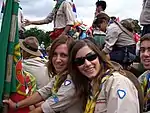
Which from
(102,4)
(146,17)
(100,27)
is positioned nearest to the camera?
(146,17)

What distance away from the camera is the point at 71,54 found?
328 cm

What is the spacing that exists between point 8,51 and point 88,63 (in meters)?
1.16

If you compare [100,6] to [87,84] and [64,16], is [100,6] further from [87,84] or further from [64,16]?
[87,84]

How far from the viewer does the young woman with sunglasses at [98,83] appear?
2744mm

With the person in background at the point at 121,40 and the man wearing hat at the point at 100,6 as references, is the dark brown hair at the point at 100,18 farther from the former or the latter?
the man wearing hat at the point at 100,6

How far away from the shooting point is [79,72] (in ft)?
10.9

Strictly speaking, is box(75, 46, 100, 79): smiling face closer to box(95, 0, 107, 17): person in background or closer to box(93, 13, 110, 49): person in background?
box(93, 13, 110, 49): person in background

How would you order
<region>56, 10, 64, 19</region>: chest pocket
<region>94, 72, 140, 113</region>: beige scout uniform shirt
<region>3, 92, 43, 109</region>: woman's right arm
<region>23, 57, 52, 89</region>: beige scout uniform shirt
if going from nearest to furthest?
<region>94, 72, 140, 113</region>: beige scout uniform shirt, <region>3, 92, 43, 109</region>: woman's right arm, <region>23, 57, 52, 89</region>: beige scout uniform shirt, <region>56, 10, 64, 19</region>: chest pocket

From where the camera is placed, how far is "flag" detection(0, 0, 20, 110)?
3.90 meters

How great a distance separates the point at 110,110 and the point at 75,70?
2.17 feet

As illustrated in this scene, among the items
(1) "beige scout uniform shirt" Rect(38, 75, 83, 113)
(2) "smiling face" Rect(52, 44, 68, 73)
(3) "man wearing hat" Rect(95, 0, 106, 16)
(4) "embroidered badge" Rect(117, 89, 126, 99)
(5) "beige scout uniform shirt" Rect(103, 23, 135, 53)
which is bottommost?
(1) "beige scout uniform shirt" Rect(38, 75, 83, 113)

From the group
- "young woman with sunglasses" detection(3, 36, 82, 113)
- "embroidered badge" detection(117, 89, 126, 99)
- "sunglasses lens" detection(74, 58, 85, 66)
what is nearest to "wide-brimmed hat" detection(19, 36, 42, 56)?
"young woman with sunglasses" detection(3, 36, 82, 113)

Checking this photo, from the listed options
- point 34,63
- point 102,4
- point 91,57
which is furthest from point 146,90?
point 102,4

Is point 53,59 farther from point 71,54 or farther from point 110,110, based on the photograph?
point 110,110
